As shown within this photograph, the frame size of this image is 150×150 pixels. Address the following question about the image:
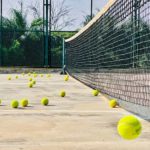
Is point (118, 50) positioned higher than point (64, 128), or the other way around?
point (118, 50)

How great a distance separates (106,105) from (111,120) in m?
1.65

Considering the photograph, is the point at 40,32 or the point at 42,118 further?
the point at 40,32

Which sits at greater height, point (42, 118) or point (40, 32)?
point (40, 32)

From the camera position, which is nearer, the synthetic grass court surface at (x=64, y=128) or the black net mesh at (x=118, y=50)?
the synthetic grass court surface at (x=64, y=128)

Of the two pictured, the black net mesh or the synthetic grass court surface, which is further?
the black net mesh

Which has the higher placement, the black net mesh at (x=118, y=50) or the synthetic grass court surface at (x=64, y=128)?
the black net mesh at (x=118, y=50)

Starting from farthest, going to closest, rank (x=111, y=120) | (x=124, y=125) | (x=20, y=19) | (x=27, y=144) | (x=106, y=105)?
(x=20, y=19) < (x=106, y=105) < (x=111, y=120) < (x=27, y=144) < (x=124, y=125)

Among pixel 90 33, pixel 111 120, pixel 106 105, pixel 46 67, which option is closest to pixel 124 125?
pixel 111 120

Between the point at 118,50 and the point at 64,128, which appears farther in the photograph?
the point at 118,50

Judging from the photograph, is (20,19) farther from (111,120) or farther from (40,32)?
(111,120)

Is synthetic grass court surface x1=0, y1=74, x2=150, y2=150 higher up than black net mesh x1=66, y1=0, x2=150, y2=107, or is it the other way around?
black net mesh x1=66, y1=0, x2=150, y2=107

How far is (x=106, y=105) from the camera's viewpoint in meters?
6.93

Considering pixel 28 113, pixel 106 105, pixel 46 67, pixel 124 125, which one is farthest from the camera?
pixel 46 67

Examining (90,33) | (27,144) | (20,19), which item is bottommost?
(27,144)
